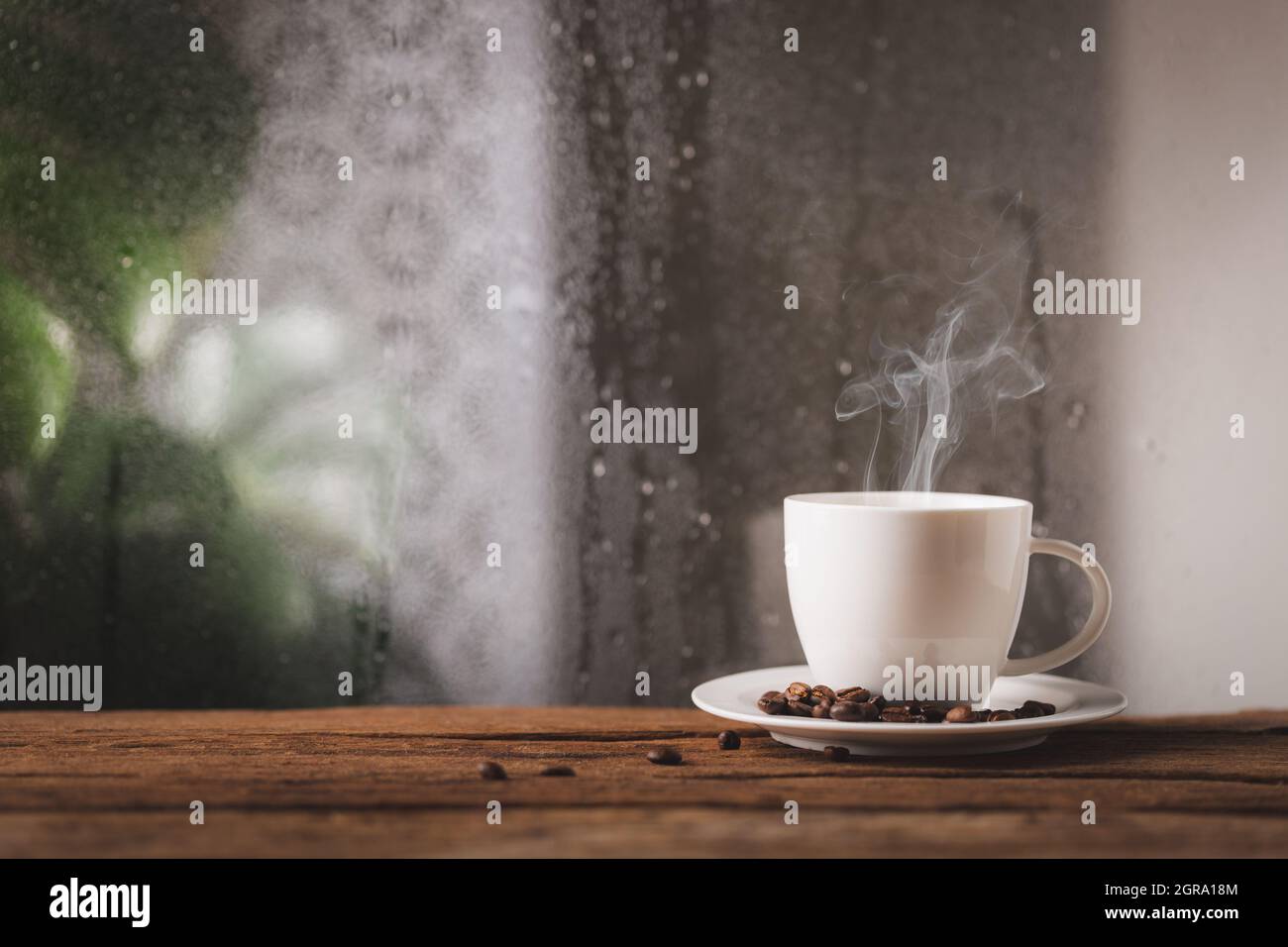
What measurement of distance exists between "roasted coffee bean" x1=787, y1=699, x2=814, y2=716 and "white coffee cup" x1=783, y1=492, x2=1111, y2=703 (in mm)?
41

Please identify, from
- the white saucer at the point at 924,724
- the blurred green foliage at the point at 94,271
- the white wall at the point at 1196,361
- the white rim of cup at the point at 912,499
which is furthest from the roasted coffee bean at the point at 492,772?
the white wall at the point at 1196,361

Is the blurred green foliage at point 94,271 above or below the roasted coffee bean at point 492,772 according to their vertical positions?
above

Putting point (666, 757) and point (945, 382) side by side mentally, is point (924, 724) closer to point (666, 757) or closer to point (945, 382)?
point (666, 757)

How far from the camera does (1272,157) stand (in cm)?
109

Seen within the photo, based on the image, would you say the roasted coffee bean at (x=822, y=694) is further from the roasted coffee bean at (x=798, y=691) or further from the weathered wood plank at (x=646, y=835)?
the weathered wood plank at (x=646, y=835)

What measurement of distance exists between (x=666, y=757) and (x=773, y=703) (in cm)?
8

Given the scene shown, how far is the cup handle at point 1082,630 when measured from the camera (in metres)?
0.83

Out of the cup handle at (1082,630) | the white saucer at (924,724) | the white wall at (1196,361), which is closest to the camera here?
the white saucer at (924,724)

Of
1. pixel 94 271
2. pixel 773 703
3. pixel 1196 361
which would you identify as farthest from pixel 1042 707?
pixel 94 271

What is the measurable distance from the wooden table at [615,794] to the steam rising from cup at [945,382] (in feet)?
1.01

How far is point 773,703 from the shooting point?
2.57 feet
